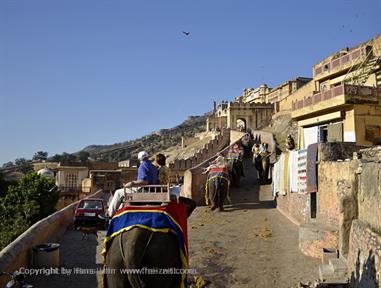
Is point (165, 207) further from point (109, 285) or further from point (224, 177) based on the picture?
point (224, 177)

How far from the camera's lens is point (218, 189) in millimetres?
15070

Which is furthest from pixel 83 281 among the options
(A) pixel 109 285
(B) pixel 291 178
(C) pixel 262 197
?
(C) pixel 262 197

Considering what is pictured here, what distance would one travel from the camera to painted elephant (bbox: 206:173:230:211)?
1504 centimetres

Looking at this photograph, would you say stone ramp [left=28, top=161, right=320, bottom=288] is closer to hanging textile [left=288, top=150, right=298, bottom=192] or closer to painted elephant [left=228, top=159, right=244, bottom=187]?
hanging textile [left=288, top=150, right=298, bottom=192]

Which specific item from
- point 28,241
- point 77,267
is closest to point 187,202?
point 77,267

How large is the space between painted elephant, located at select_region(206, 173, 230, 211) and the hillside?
71003 millimetres

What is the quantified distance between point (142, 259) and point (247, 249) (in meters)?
5.87

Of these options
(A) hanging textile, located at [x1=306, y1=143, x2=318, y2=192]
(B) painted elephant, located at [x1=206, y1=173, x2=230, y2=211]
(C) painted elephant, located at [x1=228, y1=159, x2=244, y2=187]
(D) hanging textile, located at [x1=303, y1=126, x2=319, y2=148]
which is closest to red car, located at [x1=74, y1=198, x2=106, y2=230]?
(B) painted elephant, located at [x1=206, y1=173, x2=230, y2=211]

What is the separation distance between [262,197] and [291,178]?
487cm

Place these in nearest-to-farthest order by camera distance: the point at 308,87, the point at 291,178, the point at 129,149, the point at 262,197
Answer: the point at 291,178, the point at 262,197, the point at 308,87, the point at 129,149

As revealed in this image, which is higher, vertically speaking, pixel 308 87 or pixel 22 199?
pixel 308 87

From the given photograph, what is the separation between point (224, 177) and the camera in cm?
1530

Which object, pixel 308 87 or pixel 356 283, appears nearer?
pixel 356 283

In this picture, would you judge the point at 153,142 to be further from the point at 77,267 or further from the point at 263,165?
the point at 77,267
